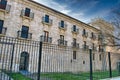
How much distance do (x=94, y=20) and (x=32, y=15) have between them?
2027 cm

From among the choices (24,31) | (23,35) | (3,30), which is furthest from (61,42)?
(3,30)

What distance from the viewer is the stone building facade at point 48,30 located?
16.5 m

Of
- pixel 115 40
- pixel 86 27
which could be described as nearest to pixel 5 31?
pixel 86 27

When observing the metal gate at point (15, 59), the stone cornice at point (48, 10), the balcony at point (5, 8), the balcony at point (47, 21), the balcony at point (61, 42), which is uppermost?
the stone cornice at point (48, 10)

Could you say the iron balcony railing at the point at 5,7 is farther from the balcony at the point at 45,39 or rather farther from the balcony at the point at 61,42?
the balcony at the point at 61,42

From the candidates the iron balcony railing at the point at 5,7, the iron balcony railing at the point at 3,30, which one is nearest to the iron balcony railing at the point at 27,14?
the iron balcony railing at the point at 5,7

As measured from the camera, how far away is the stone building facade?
54.0 feet

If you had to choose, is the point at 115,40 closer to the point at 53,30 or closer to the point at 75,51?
the point at 75,51

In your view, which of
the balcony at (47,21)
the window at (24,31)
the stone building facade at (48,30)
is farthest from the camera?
the balcony at (47,21)

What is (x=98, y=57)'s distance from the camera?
2984 cm

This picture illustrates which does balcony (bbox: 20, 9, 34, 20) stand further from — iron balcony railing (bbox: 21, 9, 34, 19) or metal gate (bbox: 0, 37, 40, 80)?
metal gate (bbox: 0, 37, 40, 80)

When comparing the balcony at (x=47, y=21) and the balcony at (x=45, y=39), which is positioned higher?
the balcony at (x=47, y=21)

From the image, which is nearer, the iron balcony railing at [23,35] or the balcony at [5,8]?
the balcony at [5,8]

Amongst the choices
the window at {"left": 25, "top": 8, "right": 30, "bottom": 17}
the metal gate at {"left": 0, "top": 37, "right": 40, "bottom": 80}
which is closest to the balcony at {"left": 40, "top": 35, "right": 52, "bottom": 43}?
the window at {"left": 25, "top": 8, "right": 30, "bottom": 17}
